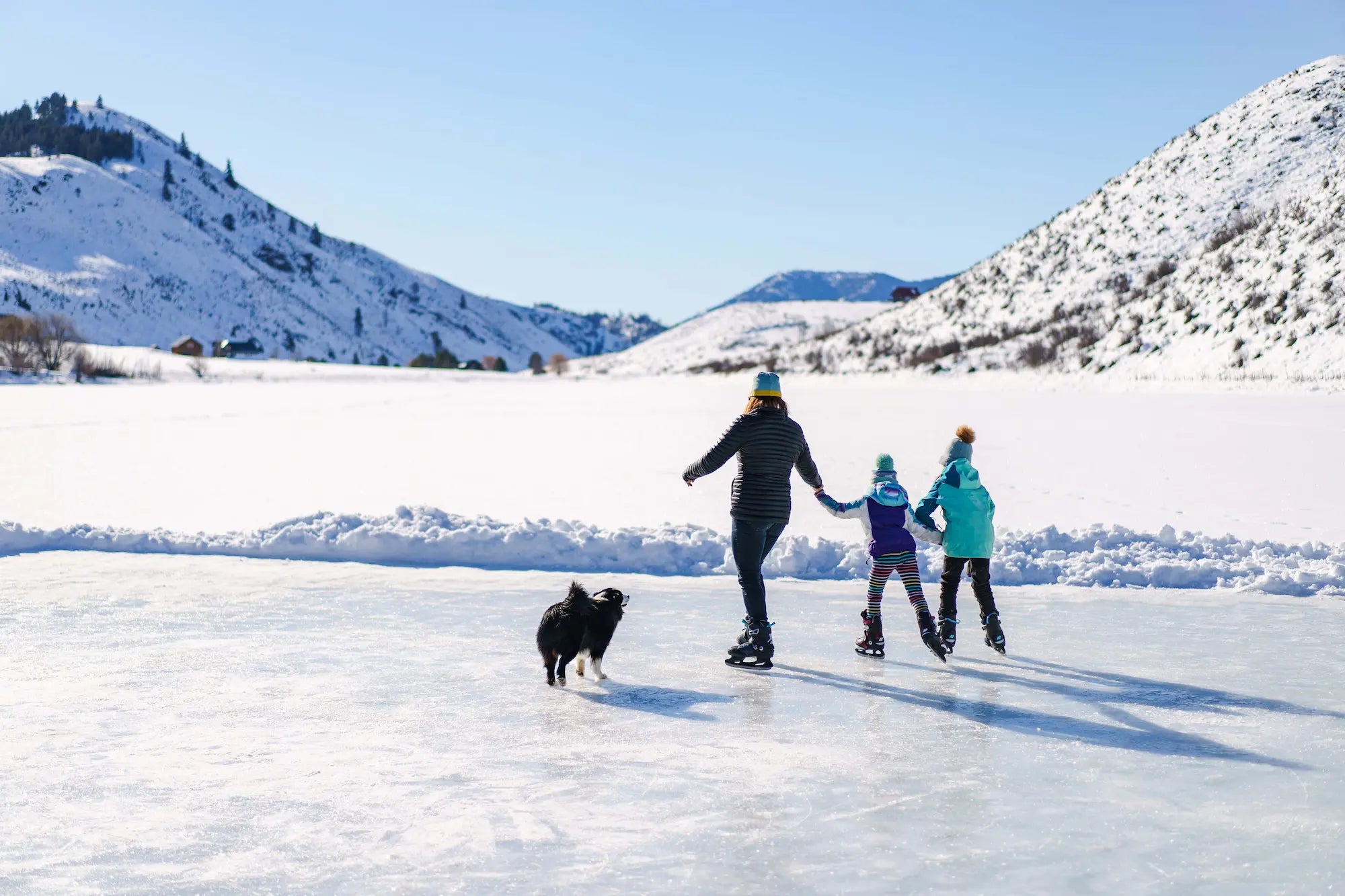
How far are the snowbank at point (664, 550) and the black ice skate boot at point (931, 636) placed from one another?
3.50 metres

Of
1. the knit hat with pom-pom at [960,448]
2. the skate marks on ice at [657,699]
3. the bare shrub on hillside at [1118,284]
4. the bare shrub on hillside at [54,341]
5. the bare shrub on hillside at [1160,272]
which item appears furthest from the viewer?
the bare shrub on hillside at [54,341]

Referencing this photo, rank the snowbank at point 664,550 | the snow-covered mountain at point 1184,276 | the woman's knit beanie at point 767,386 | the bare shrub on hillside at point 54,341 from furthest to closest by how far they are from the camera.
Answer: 1. the bare shrub on hillside at point 54,341
2. the snow-covered mountain at point 1184,276
3. the snowbank at point 664,550
4. the woman's knit beanie at point 767,386

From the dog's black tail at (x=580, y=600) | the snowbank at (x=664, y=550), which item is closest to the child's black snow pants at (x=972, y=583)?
the dog's black tail at (x=580, y=600)

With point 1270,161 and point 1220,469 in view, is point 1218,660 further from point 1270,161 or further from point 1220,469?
point 1270,161

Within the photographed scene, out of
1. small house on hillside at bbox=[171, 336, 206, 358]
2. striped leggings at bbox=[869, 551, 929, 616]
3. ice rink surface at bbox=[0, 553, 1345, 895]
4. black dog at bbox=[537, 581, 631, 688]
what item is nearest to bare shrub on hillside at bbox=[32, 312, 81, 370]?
small house on hillside at bbox=[171, 336, 206, 358]

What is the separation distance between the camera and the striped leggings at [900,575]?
7.32 meters

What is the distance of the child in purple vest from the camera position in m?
7.34

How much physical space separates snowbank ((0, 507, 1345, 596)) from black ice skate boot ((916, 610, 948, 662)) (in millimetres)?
A: 3496

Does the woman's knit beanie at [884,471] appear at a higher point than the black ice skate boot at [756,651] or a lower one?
higher

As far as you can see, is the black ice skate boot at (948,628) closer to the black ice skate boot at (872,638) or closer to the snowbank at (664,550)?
the black ice skate boot at (872,638)

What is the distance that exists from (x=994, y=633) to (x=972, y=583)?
13.6 inches

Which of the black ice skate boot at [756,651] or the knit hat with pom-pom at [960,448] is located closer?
the black ice skate boot at [756,651]

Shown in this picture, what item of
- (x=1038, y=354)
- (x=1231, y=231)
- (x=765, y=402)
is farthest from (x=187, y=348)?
(x=765, y=402)

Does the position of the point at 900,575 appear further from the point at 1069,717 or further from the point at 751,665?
the point at 1069,717
